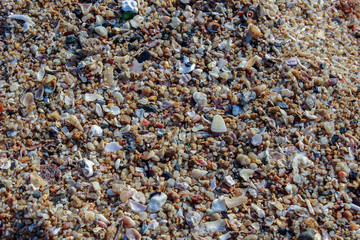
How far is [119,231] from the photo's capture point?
4.74 feet

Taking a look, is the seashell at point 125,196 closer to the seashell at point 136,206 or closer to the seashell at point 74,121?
the seashell at point 136,206

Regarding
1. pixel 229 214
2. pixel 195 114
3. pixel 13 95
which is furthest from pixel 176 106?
pixel 13 95

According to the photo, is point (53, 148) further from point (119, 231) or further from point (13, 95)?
point (119, 231)

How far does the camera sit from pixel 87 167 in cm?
155

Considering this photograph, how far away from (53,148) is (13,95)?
0.37 m

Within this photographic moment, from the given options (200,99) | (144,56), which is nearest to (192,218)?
(200,99)

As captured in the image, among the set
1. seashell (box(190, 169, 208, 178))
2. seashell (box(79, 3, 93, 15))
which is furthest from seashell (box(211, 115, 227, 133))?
seashell (box(79, 3, 93, 15))

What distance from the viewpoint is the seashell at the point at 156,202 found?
1.50 metres

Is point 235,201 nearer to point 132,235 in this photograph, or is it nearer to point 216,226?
point 216,226

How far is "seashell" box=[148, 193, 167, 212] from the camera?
1502 mm

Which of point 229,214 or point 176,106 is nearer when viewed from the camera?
point 229,214

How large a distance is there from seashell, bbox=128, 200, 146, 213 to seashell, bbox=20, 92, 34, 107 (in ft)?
2.34

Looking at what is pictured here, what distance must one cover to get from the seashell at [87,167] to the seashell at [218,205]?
1.81 ft

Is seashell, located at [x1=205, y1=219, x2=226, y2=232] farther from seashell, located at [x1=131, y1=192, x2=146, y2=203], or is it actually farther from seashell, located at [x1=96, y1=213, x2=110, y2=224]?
seashell, located at [x1=96, y1=213, x2=110, y2=224]
